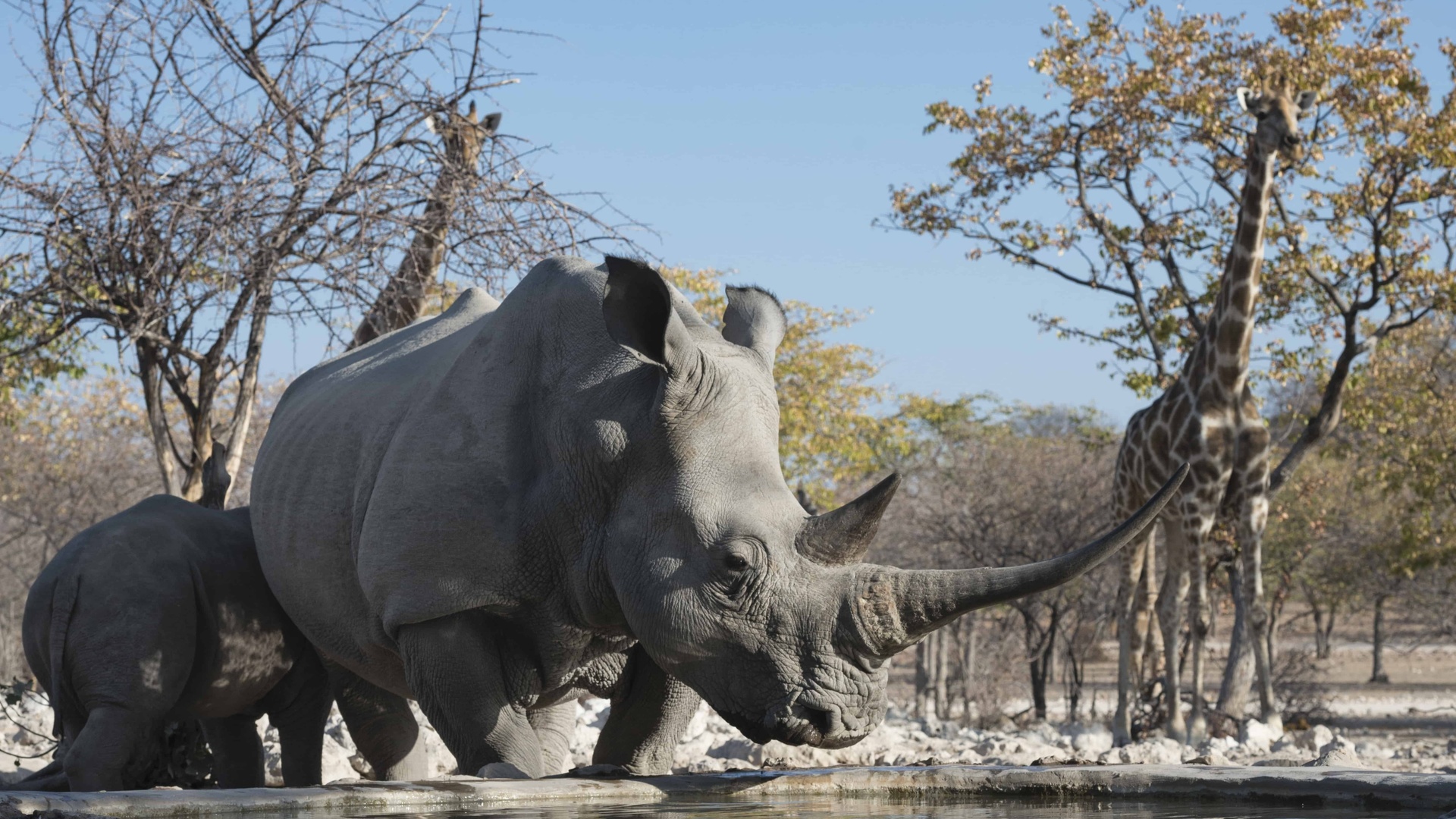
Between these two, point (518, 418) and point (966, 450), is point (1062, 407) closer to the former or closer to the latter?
point (966, 450)

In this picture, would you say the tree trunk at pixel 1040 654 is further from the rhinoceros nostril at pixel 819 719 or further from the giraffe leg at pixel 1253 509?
the rhinoceros nostril at pixel 819 719

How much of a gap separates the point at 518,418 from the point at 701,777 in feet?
3.60

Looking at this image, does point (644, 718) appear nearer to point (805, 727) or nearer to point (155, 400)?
point (805, 727)

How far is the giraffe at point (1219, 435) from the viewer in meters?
11.6

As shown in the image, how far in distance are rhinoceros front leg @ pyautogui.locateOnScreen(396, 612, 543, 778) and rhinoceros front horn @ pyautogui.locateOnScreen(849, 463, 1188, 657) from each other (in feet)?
3.49

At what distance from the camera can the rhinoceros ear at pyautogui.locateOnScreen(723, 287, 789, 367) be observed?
15.9 ft

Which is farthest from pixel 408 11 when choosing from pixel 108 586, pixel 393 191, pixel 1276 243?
pixel 1276 243

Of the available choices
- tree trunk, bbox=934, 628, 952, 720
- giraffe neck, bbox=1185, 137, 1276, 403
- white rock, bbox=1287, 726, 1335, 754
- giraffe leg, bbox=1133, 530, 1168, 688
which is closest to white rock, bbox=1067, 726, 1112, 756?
giraffe leg, bbox=1133, 530, 1168, 688

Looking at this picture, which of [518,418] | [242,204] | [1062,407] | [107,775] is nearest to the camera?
[518,418]

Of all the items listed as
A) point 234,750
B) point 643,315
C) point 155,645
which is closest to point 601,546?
point 643,315

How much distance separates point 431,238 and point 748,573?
17.1 feet

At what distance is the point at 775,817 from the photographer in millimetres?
3973

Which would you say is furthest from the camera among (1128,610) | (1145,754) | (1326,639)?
(1326,639)

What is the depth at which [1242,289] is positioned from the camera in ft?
38.2
